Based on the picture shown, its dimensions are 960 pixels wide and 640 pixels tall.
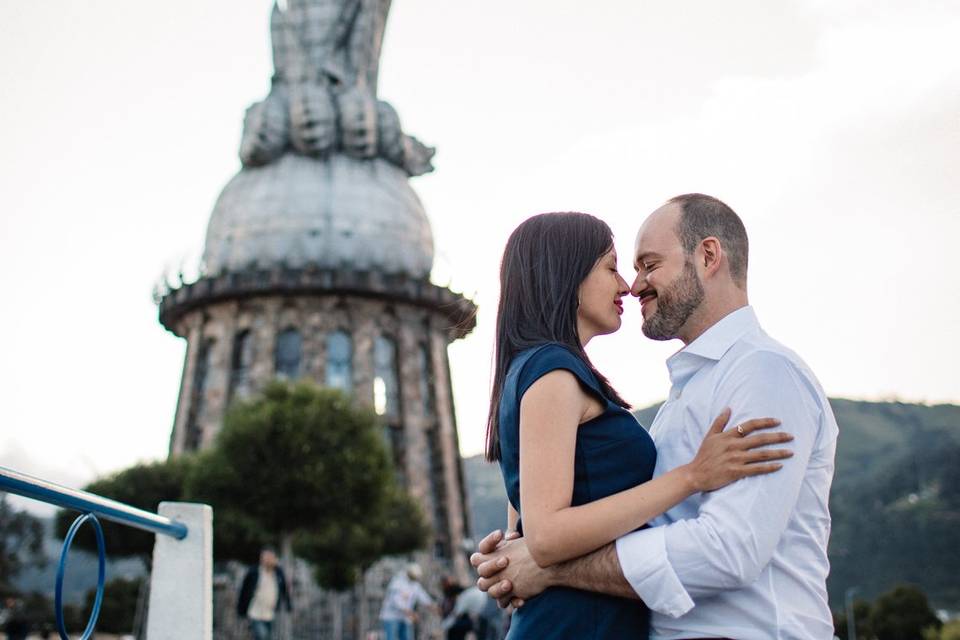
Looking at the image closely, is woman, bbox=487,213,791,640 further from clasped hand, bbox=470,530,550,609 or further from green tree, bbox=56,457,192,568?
green tree, bbox=56,457,192,568

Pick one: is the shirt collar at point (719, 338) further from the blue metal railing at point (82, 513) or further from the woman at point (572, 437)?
the blue metal railing at point (82, 513)

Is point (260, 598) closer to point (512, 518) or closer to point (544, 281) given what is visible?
point (512, 518)

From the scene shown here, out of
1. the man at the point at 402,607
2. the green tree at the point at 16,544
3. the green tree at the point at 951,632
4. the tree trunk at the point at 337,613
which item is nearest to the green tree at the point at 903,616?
the green tree at the point at 951,632

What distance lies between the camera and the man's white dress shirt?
3184 millimetres

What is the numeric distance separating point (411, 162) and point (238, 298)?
32.8 ft

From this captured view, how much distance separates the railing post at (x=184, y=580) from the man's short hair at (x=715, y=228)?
2537 millimetres

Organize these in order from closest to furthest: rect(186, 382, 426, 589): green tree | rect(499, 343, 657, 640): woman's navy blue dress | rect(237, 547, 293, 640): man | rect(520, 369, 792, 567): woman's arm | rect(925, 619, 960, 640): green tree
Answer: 1. rect(520, 369, 792, 567): woman's arm
2. rect(499, 343, 657, 640): woman's navy blue dress
3. rect(237, 547, 293, 640): man
4. rect(186, 382, 426, 589): green tree
5. rect(925, 619, 960, 640): green tree

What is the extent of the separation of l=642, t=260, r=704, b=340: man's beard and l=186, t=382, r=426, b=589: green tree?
2890 cm

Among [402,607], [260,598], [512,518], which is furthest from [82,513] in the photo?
[402,607]

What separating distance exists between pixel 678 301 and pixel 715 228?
0.26 metres

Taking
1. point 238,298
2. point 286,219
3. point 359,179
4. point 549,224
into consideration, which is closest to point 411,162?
point 359,179

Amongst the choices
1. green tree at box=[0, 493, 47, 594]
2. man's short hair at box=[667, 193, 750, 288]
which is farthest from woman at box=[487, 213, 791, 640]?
green tree at box=[0, 493, 47, 594]

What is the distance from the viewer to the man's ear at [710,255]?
3689mm

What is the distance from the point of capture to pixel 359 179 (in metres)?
47.6
